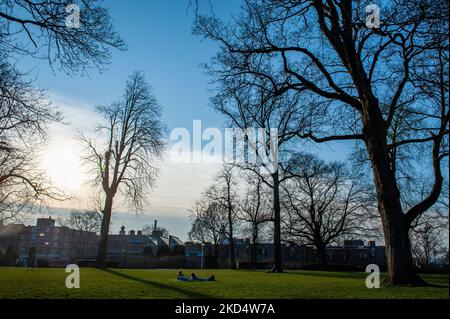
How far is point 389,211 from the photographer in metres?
11.0

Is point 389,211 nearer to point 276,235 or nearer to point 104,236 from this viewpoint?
point 276,235

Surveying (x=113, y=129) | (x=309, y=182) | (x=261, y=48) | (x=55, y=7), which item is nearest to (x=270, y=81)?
(x=261, y=48)

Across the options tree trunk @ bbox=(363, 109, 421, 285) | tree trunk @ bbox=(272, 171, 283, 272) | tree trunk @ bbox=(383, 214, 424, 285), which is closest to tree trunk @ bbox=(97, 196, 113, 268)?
tree trunk @ bbox=(272, 171, 283, 272)

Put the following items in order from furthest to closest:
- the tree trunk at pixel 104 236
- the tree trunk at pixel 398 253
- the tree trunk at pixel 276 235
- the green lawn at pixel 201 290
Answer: the tree trunk at pixel 104 236
the tree trunk at pixel 276 235
the tree trunk at pixel 398 253
the green lawn at pixel 201 290

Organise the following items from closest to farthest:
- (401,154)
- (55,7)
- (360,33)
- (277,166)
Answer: (55,7) → (360,33) → (401,154) → (277,166)

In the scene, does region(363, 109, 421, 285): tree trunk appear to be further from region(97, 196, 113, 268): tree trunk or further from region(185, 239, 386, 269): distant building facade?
region(185, 239, 386, 269): distant building facade

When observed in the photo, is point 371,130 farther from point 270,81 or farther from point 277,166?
point 277,166

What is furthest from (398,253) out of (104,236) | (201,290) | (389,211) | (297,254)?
(297,254)

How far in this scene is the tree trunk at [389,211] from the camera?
10.5 m

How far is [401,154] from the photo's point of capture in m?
20.5

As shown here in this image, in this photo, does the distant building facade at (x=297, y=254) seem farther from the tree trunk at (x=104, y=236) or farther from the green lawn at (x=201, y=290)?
the green lawn at (x=201, y=290)

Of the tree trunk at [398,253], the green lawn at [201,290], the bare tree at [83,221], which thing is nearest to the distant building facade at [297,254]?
the bare tree at [83,221]
